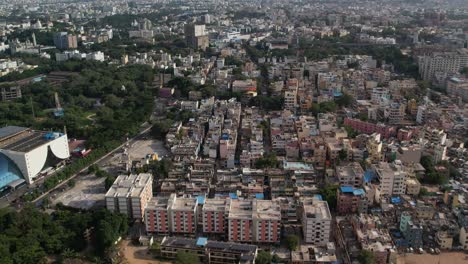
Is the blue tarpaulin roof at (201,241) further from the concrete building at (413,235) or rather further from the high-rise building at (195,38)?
the high-rise building at (195,38)

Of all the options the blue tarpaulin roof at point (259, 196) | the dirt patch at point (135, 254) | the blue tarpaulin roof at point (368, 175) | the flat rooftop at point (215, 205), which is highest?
the flat rooftop at point (215, 205)

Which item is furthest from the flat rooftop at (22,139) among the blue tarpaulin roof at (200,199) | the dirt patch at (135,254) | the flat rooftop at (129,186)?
the blue tarpaulin roof at (200,199)

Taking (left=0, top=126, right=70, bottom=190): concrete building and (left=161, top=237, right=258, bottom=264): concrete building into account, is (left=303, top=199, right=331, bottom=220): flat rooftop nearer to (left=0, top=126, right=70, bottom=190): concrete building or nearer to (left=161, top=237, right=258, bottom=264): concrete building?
(left=161, top=237, right=258, bottom=264): concrete building

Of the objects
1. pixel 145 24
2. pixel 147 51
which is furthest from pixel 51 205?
pixel 145 24

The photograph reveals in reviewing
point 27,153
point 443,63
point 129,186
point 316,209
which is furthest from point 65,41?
point 316,209

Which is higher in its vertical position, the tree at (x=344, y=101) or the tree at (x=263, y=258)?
the tree at (x=344, y=101)

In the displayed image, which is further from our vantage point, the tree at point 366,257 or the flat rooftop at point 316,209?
the flat rooftop at point 316,209

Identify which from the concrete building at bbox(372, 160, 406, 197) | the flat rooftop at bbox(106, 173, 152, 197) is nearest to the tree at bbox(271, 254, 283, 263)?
the flat rooftop at bbox(106, 173, 152, 197)
